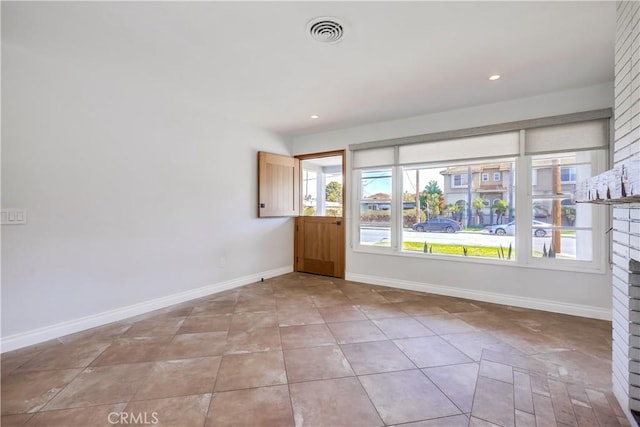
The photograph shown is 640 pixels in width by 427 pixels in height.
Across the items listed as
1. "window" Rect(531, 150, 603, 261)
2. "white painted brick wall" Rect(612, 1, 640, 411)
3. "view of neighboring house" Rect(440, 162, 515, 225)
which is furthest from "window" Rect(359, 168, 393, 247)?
"white painted brick wall" Rect(612, 1, 640, 411)

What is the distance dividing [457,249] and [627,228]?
7.38 ft

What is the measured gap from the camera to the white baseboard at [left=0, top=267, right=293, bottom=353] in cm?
234

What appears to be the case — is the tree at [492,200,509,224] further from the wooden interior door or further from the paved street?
the wooden interior door

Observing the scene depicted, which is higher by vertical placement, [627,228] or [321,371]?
[627,228]

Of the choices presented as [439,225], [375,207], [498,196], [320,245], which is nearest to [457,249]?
[439,225]

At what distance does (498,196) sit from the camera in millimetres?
3500

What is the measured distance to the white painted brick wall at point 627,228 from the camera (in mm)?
1470

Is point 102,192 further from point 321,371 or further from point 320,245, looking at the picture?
point 320,245

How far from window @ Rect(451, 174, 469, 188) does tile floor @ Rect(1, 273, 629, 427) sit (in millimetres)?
1553

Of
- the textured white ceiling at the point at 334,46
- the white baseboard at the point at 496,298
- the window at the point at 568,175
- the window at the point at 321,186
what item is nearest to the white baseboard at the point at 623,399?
the white baseboard at the point at 496,298

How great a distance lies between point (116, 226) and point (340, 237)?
3003 mm

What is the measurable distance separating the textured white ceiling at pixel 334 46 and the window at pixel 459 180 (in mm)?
942

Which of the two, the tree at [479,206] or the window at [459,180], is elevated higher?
the window at [459,180]

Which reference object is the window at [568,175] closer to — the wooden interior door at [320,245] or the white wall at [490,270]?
the white wall at [490,270]
